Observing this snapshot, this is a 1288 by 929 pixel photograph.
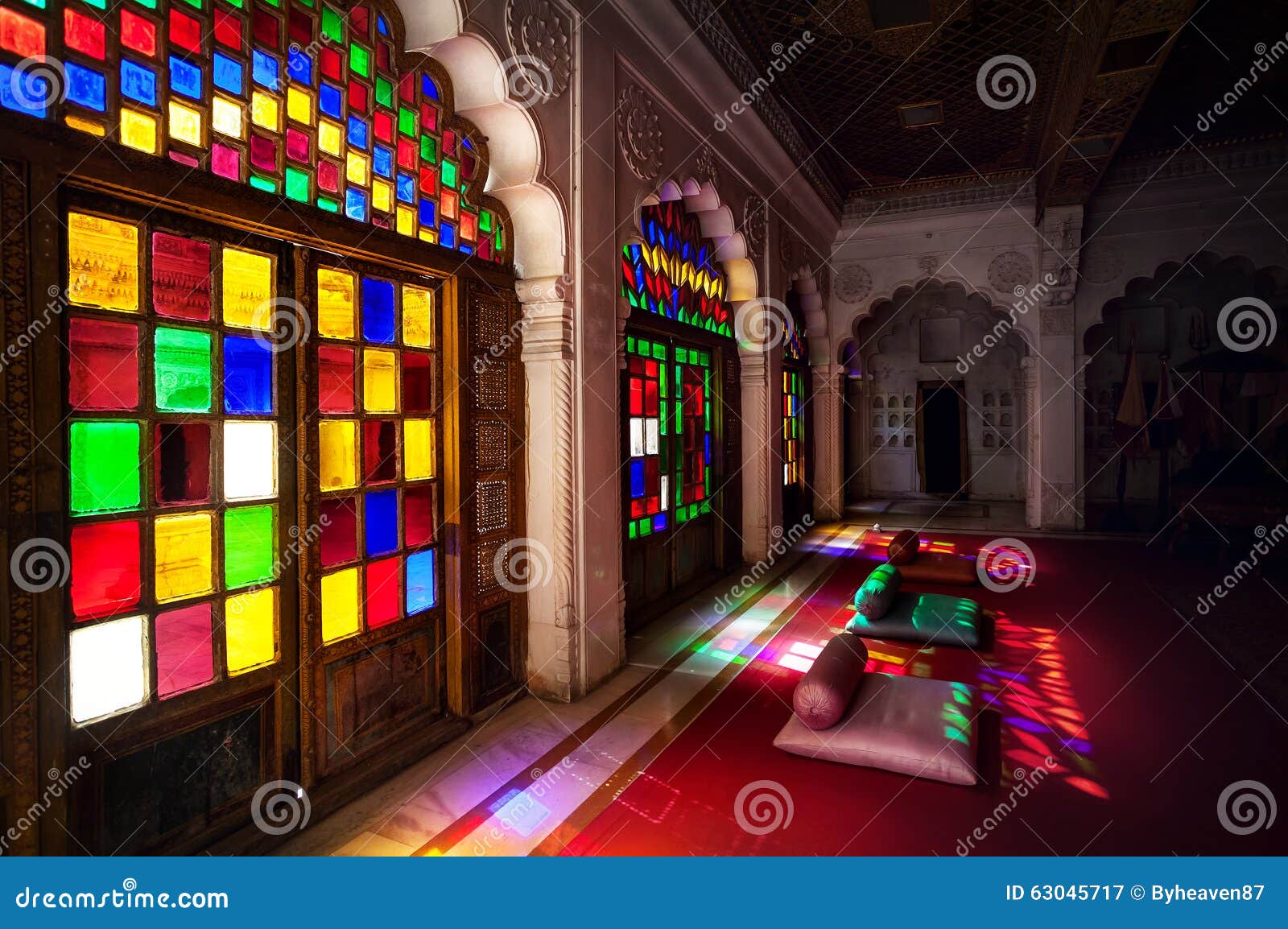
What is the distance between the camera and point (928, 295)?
1308cm

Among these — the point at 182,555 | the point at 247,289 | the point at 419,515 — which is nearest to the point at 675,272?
the point at 419,515

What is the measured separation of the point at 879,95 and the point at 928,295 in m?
7.15

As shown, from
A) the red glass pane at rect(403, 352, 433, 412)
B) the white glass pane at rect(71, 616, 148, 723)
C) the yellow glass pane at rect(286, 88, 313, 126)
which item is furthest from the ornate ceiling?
the white glass pane at rect(71, 616, 148, 723)

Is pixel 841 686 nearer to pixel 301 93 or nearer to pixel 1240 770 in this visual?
pixel 1240 770

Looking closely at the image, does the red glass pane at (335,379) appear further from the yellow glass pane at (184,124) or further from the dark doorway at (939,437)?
the dark doorway at (939,437)

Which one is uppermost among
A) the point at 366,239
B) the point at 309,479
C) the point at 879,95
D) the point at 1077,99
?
the point at 879,95

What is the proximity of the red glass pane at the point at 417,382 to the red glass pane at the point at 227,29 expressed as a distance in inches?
49.6

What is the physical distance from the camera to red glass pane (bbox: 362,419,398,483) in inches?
119

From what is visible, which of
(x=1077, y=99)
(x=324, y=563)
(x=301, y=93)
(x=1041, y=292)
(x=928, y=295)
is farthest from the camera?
(x=928, y=295)

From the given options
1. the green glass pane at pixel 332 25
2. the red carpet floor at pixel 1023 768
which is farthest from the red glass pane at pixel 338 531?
the green glass pane at pixel 332 25

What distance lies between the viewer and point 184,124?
229 centimetres

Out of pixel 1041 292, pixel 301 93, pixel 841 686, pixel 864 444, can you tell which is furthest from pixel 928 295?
pixel 301 93

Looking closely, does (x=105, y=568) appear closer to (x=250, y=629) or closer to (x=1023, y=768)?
(x=250, y=629)

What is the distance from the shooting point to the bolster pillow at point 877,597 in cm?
496
